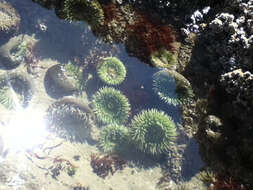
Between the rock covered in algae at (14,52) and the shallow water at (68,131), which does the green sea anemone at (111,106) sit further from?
the rock covered in algae at (14,52)

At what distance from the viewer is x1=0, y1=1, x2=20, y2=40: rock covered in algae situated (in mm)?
9873

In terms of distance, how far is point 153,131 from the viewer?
28.4ft

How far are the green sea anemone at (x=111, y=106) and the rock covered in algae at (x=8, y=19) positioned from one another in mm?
4303

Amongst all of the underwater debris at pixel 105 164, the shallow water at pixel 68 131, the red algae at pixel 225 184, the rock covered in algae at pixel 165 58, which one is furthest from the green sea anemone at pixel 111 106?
the red algae at pixel 225 184

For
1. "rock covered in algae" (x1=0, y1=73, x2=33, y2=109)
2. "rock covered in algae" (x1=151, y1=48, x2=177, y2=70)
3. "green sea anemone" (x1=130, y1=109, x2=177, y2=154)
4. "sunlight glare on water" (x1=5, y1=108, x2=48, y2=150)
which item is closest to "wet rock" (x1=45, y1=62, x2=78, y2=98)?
"rock covered in algae" (x1=0, y1=73, x2=33, y2=109)

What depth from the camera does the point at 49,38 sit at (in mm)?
11195

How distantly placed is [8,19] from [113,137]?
19.7ft

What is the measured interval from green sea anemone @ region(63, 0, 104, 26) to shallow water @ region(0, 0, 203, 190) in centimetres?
480

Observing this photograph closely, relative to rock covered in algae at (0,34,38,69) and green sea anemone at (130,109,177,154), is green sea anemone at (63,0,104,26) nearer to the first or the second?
green sea anemone at (130,109,177,154)

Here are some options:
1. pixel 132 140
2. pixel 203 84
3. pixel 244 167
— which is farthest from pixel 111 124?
pixel 244 167

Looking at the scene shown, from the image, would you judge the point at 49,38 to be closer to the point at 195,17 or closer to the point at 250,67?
the point at 195,17

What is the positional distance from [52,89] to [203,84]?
7545mm

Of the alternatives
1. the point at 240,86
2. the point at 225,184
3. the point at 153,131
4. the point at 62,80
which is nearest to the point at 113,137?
the point at 153,131

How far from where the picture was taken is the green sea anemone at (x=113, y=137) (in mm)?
8992
